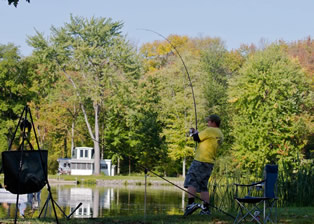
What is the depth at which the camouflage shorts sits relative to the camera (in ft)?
25.0

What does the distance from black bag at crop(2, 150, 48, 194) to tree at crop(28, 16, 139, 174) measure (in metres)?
32.1

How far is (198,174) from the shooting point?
25.0 ft

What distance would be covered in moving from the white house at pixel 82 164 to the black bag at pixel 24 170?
35546 millimetres

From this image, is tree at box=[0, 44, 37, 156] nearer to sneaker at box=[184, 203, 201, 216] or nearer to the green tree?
the green tree

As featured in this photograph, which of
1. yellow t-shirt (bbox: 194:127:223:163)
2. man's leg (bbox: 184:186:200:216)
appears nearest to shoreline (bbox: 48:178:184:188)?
man's leg (bbox: 184:186:200:216)

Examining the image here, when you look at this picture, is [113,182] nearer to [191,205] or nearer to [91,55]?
[91,55]

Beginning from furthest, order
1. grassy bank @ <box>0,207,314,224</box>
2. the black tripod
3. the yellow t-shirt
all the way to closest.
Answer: the yellow t-shirt < grassy bank @ <box>0,207,314,224</box> < the black tripod

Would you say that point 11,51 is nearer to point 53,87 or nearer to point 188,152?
point 53,87

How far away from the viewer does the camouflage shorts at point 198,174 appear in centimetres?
761

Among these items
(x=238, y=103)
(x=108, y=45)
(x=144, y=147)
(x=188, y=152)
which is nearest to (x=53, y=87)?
(x=108, y=45)

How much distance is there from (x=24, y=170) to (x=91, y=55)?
32.9 m

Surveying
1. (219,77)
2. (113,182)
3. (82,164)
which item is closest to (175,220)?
(113,182)

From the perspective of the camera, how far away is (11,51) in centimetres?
3925

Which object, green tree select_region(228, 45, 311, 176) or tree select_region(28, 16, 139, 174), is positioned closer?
green tree select_region(228, 45, 311, 176)
